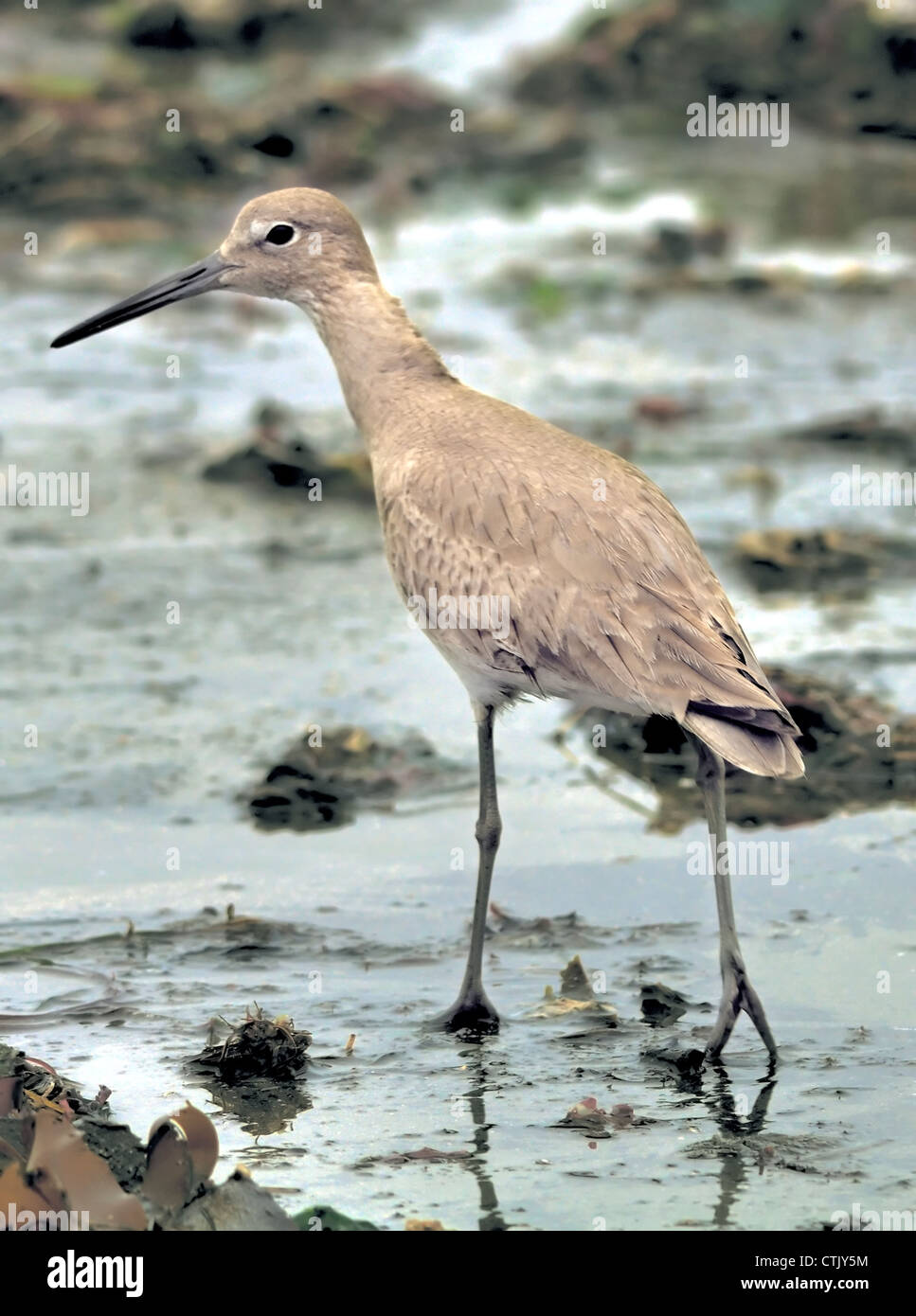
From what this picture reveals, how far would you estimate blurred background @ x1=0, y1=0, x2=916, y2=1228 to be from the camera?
4.90 metres

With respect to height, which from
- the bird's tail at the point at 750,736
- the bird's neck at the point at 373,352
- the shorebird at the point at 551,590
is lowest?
the bird's tail at the point at 750,736

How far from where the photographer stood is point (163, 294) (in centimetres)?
620

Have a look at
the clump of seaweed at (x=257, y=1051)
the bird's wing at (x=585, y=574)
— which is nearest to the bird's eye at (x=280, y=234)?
the bird's wing at (x=585, y=574)

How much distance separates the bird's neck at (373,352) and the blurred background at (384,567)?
1.27m

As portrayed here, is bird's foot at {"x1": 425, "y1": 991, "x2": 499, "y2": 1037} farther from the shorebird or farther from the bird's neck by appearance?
the bird's neck

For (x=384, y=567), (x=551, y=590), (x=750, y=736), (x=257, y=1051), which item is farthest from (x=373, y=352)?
(x=384, y=567)

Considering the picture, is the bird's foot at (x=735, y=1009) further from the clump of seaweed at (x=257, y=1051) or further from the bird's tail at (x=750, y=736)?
the clump of seaweed at (x=257, y=1051)

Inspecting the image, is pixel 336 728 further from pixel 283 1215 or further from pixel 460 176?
pixel 460 176

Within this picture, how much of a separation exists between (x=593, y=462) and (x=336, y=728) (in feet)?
6.47

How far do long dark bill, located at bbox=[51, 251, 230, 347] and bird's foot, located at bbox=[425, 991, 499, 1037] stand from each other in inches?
86.8

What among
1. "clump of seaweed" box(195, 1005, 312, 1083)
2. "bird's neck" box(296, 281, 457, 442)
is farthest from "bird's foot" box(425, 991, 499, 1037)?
"bird's neck" box(296, 281, 457, 442)

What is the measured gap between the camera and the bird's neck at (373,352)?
5680 mm

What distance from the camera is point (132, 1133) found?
409 centimetres

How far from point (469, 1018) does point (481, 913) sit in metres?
0.29
